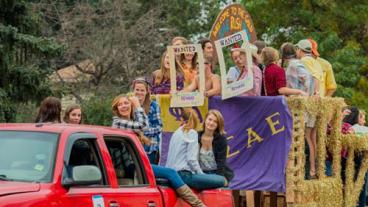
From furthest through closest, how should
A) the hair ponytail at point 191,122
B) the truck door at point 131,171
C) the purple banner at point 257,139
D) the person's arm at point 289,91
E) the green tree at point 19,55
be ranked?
1. the green tree at point 19,55
2. the person's arm at point 289,91
3. the purple banner at point 257,139
4. the hair ponytail at point 191,122
5. the truck door at point 131,171

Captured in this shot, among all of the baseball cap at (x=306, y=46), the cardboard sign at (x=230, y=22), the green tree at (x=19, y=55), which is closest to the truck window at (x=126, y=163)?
the cardboard sign at (x=230, y=22)

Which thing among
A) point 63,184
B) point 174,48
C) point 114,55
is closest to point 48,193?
point 63,184

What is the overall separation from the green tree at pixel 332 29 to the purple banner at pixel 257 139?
1648 centimetres

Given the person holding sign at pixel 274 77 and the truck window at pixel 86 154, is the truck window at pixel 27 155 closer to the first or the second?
the truck window at pixel 86 154

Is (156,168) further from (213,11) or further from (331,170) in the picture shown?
(213,11)

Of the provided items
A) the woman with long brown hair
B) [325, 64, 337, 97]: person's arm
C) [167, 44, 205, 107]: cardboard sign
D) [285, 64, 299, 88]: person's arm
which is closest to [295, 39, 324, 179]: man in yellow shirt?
[285, 64, 299, 88]: person's arm

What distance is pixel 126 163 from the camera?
31.6 feet

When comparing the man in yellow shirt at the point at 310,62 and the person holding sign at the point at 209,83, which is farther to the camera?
the man in yellow shirt at the point at 310,62

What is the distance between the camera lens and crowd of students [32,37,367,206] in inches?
428

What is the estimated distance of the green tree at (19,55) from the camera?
21.3 metres

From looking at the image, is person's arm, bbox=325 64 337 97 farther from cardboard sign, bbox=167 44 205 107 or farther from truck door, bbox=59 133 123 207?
truck door, bbox=59 133 123 207

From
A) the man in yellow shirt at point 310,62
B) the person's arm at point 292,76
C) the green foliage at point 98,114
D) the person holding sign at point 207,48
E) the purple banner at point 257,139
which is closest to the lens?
the purple banner at point 257,139

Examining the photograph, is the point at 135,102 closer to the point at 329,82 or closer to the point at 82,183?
the point at 82,183

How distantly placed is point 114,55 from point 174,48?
22986 millimetres
